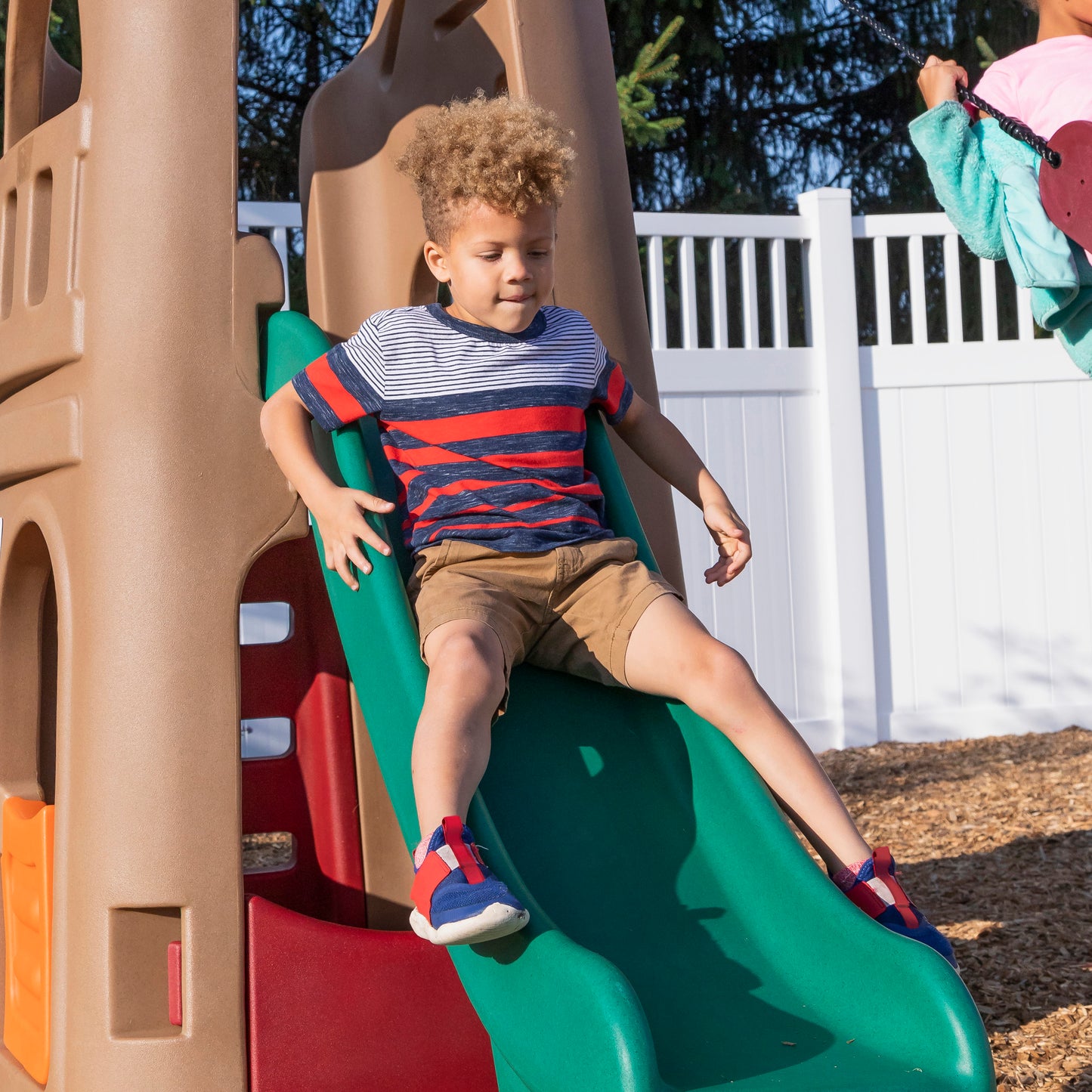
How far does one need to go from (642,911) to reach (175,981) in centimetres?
88

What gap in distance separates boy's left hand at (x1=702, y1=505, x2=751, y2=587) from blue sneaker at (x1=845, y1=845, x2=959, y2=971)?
0.65 m

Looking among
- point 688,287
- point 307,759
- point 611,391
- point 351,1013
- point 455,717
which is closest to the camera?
point 455,717

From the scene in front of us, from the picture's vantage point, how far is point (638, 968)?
2059 mm

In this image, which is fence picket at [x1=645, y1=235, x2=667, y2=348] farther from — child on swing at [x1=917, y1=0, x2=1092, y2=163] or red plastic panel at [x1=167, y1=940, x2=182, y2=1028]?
red plastic panel at [x1=167, y1=940, x2=182, y2=1028]

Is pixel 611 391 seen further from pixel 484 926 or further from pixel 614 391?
pixel 484 926

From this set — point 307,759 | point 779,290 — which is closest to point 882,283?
point 779,290

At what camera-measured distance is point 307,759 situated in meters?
2.97

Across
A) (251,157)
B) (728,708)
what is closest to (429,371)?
(728,708)

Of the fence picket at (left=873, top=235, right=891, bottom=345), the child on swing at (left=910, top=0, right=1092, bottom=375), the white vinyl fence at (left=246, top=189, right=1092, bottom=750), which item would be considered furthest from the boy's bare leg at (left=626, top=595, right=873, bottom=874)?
the fence picket at (left=873, top=235, right=891, bottom=345)

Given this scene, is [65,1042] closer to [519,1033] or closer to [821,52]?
[519,1033]

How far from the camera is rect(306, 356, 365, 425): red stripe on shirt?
2.41m

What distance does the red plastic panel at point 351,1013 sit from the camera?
237 cm

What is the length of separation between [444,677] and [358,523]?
0.32 meters

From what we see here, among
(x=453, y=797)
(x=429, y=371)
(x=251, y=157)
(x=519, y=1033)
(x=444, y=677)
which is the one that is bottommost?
(x=519, y=1033)
